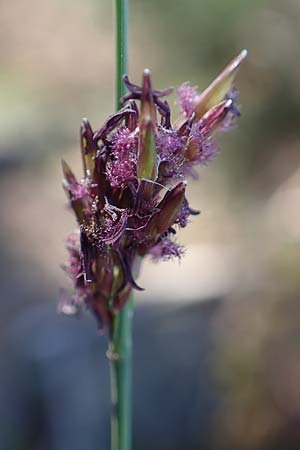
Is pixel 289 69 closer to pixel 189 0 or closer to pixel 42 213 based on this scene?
pixel 189 0

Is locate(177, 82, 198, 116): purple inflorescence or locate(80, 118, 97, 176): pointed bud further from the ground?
locate(177, 82, 198, 116): purple inflorescence

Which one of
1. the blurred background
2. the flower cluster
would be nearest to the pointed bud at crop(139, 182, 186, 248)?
the flower cluster

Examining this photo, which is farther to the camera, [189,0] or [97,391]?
[189,0]

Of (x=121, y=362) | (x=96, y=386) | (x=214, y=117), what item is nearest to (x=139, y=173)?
(x=214, y=117)

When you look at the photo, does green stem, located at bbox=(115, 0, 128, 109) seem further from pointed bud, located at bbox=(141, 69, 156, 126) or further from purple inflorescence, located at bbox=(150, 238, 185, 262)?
purple inflorescence, located at bbox=(150, 238, 185, 262)

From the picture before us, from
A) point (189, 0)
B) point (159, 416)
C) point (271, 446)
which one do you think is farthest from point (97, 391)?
point (189, 0)

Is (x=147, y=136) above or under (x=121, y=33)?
under

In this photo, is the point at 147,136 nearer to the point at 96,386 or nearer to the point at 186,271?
the point at 96,386
